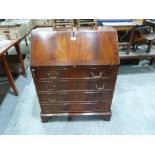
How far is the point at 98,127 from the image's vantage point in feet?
5.68

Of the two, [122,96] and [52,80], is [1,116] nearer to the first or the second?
[52,80]

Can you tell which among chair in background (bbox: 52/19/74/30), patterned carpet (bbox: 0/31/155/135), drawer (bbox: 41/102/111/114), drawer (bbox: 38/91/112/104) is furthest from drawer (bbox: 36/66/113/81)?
Answer: chair in background (bbox: 52/19/74/30)

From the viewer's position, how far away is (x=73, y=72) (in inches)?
54.8

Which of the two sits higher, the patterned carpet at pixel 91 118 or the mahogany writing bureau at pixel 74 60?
the mahogany writing bureau at pixel 74 60

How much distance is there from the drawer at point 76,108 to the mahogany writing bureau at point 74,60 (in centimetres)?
21

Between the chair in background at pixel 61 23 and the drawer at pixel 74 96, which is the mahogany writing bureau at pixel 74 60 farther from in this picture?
the chair in background at pixel 61 23

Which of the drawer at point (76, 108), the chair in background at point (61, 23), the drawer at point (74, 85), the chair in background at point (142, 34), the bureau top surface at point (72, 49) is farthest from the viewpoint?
the chair in background at point (142, 34)

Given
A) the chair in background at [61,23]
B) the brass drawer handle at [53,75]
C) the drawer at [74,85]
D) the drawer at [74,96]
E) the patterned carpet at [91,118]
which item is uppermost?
the chair in background at [61,23]

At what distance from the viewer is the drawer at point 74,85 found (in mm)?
1461

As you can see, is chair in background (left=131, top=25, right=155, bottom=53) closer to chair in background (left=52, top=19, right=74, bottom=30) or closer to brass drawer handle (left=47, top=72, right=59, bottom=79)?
chair in background (left=52, top=19, right=74, bottom=30)

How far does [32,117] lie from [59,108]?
0.44m

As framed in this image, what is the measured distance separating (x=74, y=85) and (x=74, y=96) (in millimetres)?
150

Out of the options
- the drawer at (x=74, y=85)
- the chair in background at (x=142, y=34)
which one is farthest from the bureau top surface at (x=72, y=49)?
the chair in background at (x=142, y=34)

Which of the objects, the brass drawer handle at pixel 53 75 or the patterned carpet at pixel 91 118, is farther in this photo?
the patterned carpet at pixel 91 118
